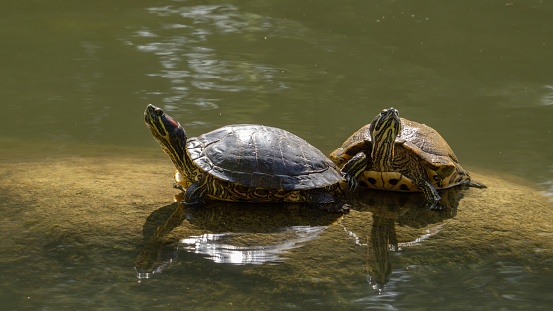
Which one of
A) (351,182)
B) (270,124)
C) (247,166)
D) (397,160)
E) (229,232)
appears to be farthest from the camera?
(270,124)

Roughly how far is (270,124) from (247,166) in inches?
120

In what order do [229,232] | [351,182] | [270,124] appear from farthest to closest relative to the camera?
[270,124]
[351,182]
[229,232]

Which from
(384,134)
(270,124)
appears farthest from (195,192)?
(270,124)

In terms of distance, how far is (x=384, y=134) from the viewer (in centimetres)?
429

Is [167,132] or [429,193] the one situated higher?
[167,132]

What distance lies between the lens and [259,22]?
12.3 meters

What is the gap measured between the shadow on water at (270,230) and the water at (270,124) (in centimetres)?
2

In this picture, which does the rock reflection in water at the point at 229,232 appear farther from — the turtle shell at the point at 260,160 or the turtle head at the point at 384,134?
the turtle head at the point at 384,134

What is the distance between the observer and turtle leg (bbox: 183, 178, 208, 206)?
3.99m

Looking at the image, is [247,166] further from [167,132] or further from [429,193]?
[429,193]

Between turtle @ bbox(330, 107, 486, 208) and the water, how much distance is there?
11.6 inches

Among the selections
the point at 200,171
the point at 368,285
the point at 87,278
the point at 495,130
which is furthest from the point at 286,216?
the point at 495,130

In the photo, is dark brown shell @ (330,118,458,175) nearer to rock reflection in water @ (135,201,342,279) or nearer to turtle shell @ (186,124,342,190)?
turtle shell @ (186,124,342,190)

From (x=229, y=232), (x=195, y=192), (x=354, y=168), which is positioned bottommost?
(x=229, y=232)
